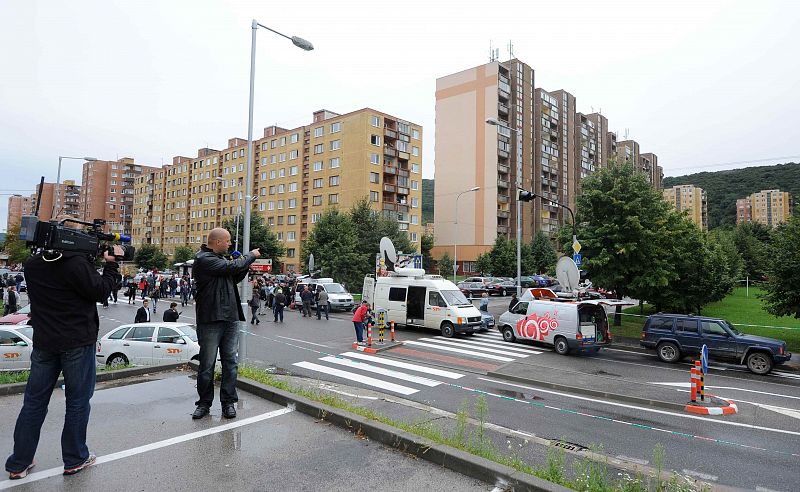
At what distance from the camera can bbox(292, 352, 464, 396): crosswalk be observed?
10.9m

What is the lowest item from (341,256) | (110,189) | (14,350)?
(14,350)

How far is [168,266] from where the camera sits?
84250 millimetres

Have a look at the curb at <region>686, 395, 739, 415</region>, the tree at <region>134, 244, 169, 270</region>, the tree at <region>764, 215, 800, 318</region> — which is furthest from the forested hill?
the tree at <region>134, 244, 169, 270</region>

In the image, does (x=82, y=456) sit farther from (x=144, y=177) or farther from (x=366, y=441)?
(x=144, y=177)

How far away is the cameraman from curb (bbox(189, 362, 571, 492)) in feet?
7.38

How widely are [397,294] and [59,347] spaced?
1746 centimetres

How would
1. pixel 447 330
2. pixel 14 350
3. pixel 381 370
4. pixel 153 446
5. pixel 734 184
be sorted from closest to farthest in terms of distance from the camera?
1. pixel 153 446
2. pixel 14 350
3. pixel 381 370
4. pixel 447 330
5. pixel 734 184

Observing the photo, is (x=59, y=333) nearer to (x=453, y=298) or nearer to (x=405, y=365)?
(x=405, y=365)

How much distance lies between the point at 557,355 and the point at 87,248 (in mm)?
15240

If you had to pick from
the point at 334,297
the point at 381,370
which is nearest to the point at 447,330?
the point at 381,370

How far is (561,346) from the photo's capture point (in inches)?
640

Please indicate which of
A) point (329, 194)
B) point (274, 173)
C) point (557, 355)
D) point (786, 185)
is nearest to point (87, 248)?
point (557, 355)

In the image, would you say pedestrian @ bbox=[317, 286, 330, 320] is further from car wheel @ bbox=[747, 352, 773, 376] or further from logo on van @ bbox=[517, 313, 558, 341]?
car wheel @ bbox=[747, 352, 773, 376]

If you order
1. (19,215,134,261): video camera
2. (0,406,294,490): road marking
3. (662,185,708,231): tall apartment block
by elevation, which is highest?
(662,185,708,231): tall apartment block
